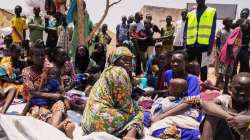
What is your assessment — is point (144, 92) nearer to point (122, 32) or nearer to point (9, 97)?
point (9, 97)

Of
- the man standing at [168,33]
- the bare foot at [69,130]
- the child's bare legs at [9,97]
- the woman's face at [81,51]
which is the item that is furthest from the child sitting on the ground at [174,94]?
the man standing at [168,33]

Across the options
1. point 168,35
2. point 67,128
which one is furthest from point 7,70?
point 168,35

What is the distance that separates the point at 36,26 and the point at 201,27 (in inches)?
167

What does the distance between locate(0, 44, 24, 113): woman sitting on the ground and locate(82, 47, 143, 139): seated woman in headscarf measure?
106 centimetres

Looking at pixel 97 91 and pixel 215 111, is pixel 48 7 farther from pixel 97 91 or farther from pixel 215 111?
pixel 215 111

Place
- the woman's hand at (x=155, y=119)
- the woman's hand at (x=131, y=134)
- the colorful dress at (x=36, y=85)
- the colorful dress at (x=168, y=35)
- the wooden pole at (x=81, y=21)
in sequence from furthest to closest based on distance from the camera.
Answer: the colorful dress at (x=168, y=35) < the wooden pole at (x=81, y=21) < the colorful dress at (x=36, y=85) < the woman's hand at (x=155, y=119) < the woman's hand at (x=131, y=134)

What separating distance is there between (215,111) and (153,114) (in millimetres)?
1456

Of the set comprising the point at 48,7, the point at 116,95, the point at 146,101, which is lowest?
the point at 146,101

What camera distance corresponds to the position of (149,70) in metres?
7.06

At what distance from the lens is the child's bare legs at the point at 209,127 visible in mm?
3180

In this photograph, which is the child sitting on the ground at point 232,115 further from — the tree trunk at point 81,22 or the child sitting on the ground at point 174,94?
the tree trunk at point 81,22

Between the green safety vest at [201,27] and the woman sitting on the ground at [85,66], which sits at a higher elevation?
the green safety vest at [201,27]

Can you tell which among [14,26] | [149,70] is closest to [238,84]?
[149,70]

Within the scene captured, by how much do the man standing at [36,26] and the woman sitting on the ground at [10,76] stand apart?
3013 mm
